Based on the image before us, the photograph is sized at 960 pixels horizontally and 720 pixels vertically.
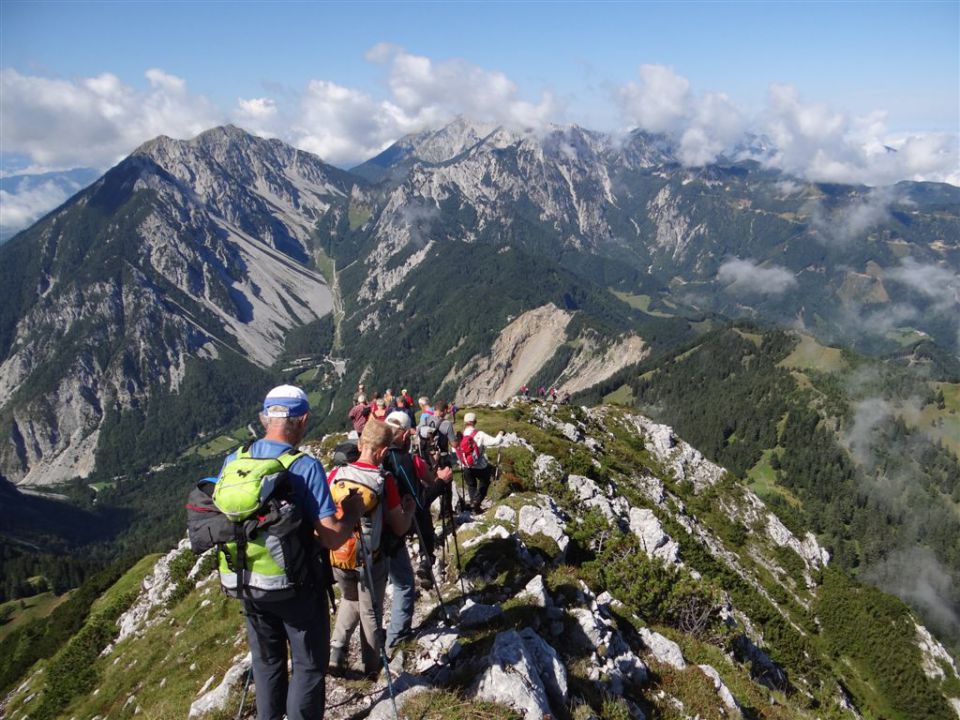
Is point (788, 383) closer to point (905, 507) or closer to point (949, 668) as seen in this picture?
point (905, 507)

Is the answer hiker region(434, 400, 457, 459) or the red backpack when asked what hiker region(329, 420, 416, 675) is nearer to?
hiker region(434, 400, 457, 459)

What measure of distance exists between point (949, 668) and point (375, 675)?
8889 cm

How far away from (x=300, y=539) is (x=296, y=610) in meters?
1.27

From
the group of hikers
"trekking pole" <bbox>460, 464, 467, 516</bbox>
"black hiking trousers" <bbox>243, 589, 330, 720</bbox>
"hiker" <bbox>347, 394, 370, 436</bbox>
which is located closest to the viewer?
the group of hikers

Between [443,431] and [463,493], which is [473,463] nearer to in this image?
[443,431]

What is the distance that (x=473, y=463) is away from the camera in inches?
899

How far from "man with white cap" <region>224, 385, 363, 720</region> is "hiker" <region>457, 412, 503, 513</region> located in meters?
12.2

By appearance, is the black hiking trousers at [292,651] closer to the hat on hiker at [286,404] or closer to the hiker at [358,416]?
the hat on hiker at [286,404]

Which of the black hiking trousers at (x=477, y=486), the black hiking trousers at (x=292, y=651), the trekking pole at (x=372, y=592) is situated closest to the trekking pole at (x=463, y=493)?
A: the black hiking trousers at (x=477, y=486)

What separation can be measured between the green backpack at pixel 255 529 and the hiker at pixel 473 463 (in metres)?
12.9

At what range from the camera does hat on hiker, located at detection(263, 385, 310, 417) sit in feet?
26.5

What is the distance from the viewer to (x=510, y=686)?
9883 mm

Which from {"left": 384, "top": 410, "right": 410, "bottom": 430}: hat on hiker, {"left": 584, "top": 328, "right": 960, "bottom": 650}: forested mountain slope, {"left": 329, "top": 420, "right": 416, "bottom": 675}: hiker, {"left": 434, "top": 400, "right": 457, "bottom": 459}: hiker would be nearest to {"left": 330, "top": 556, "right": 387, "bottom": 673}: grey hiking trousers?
{"left": 329, "top": 420, "right": 416, "bottom": 675}: hiker

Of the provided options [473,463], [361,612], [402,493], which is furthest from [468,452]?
[361,612]
